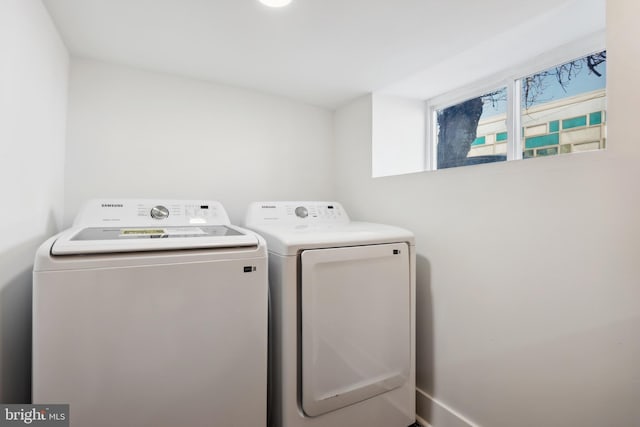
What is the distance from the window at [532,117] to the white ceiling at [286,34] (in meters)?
0.42

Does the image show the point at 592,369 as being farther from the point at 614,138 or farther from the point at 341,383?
the point at 341,383

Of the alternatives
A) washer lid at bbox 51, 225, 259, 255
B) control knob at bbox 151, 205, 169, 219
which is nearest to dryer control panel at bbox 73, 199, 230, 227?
control knob at bbox 151, 205, 169, 219

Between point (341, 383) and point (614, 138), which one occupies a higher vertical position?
point (614, 138)

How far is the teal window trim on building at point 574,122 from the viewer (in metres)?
1.37

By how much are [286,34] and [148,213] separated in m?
1.10

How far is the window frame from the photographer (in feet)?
4.48

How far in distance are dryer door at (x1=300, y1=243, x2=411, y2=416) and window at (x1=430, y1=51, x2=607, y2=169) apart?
0.86 metres

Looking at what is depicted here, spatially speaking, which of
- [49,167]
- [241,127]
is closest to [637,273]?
[241,127]

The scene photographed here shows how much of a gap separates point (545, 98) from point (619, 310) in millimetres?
1087

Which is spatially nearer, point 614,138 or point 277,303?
point 614,138

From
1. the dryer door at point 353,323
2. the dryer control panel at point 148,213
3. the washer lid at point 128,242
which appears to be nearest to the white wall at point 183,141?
the dryer control panel at point 148,213

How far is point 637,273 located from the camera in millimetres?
904

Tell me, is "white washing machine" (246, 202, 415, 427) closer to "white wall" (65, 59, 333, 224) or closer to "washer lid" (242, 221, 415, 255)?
"washer lid" (242, 221, 415, 255)

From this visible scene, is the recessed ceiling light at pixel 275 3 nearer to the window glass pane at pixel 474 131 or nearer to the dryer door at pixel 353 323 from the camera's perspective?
the dryer door at pixel 353 323
